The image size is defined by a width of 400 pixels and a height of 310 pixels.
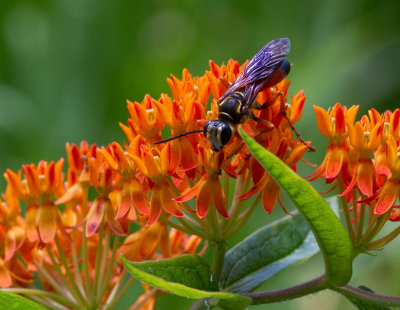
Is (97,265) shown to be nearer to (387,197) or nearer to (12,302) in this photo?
(12,302)

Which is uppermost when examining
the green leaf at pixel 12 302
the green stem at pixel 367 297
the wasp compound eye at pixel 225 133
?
the wasp compound eye at pixel 225 133

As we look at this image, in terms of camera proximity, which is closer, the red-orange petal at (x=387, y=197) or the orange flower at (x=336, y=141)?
the red-orange petal at (x=387, y=197)

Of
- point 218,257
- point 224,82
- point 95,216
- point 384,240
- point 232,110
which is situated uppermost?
point 224,82

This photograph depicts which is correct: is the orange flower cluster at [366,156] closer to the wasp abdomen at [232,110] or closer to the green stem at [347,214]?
the green stem at [347,214]

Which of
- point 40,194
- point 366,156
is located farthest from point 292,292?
point 40,194

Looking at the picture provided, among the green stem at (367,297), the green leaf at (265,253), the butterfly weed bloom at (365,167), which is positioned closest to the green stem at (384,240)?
the butterfly weed bloom at (365,167)

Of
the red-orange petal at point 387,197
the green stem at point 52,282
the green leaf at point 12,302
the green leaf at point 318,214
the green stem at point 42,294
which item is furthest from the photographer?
the green stem at point 52,282

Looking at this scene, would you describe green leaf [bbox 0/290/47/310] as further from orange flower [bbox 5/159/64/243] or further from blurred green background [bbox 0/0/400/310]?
blurred green background [bbox 0/0/400/310]
